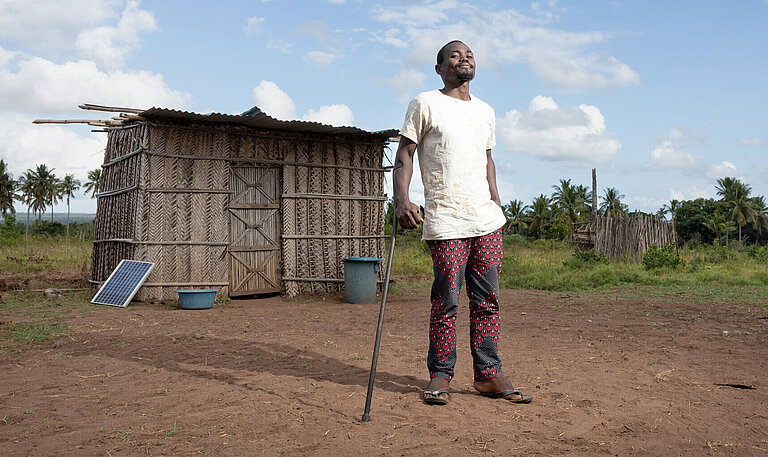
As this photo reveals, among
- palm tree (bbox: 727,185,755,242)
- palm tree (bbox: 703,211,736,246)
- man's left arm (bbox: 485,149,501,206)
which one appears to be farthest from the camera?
palm tree (bbox: 727,185,755,242)

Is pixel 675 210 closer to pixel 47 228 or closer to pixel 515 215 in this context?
pixel 515 215

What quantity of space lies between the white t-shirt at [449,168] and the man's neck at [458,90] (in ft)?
0.16

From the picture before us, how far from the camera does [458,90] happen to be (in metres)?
3.60

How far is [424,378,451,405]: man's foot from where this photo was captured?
11.1 feet

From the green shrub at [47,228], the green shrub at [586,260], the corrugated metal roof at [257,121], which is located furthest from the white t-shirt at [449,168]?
the green shrub at [47,228]

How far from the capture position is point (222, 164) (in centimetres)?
938

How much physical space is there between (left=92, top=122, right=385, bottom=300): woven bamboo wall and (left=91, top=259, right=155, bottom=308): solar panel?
0.54ft

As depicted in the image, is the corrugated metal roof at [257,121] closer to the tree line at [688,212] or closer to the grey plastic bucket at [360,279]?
the grey plastic bucket at [360,279]

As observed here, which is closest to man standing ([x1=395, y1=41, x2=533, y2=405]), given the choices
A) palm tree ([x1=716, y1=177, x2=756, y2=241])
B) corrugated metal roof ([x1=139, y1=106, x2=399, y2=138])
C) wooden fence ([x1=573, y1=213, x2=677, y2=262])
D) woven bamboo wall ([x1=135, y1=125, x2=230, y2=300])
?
corrugated metal roof ([x1=139, y1=106, x2=399, y2=138])

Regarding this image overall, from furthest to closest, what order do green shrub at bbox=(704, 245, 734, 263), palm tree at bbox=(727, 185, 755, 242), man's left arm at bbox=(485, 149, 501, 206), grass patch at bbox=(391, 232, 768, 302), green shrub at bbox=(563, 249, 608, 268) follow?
palm tree at bbox=(727, 185, 755, 242) → green shrub at bbox=(704, 245, 734, 263) → green shrub at bbox=(563, 249, 608, 268) → grass patch at bbox=(391, 232, 768, 302) → man's left arm at bbox=(485, 149, 501, 206)

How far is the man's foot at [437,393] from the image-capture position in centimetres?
338

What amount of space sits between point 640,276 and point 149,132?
375 inches

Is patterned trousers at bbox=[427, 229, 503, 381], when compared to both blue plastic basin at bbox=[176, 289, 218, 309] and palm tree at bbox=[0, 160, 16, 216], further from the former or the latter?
palm tree at bbox=[0, 160, 16, 216]

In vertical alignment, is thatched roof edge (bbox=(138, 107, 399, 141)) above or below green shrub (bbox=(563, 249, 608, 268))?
above
